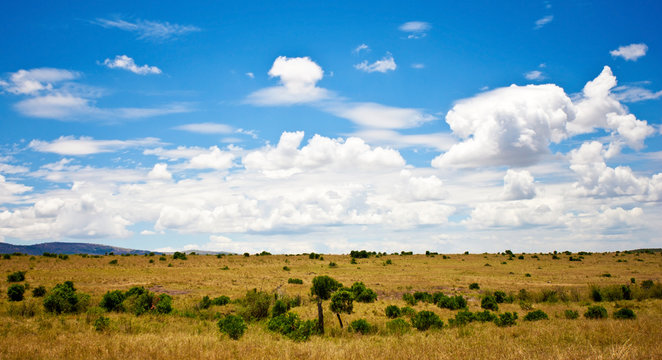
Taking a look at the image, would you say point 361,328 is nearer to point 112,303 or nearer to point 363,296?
point 363,296

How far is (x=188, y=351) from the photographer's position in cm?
1059

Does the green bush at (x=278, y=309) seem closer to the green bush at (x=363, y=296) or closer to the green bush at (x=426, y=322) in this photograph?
the green bush at (x=426, y=322)

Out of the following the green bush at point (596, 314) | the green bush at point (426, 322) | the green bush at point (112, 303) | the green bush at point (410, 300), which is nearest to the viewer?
the green bush at point (426, 322)

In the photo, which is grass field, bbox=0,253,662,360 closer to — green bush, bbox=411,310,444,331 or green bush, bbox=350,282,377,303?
green bush, bbox=411,310,444,331

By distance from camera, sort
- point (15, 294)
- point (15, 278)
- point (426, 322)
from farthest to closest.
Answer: point (15, 278), point (15, 294), point (426, 322)

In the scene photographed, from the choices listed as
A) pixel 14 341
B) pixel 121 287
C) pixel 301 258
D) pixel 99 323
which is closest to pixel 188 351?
pixel 14 341

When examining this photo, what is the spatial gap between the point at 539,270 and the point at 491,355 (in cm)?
5155

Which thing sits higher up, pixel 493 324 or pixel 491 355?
pixel 491 355

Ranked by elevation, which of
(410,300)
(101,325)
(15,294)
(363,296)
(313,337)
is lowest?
(410,300)

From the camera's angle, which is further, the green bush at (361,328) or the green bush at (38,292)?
the green bush at (38,292)

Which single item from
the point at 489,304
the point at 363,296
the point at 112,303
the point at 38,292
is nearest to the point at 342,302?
the point at 363,296

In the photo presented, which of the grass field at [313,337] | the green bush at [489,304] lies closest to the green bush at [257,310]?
the grass field at [313,337]

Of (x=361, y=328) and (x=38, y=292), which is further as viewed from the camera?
(x=38, y=292)

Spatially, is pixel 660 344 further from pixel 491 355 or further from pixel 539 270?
pixel 539 270
